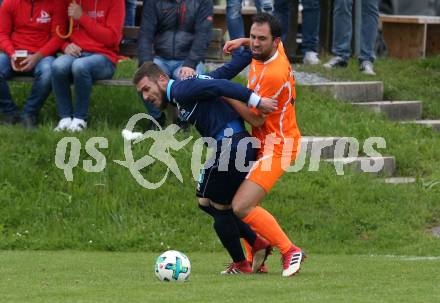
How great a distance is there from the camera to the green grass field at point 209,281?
8.50m

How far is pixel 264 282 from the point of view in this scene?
31.0 feet

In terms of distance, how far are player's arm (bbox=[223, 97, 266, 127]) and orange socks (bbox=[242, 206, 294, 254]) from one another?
748mm

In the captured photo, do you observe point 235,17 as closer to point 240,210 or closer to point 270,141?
point 270,141

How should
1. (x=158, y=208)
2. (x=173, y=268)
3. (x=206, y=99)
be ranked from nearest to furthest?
(x=173, y=268), (x=206, y=99), (x=158, y=208)

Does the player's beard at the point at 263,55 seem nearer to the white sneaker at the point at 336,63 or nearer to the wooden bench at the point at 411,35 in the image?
the white sneaker at the point at 336,63

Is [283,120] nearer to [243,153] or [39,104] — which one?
[243,153]

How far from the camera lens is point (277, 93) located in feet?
33.1

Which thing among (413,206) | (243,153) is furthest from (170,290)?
(413,206)

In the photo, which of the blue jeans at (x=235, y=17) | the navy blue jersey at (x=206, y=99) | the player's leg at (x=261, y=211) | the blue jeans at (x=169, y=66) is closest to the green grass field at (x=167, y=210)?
the player's leg at (x=261, y=211)

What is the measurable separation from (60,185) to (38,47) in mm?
1912

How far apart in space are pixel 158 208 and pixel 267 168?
12.5 ft

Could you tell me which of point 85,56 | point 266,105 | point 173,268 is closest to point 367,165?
point 85,56

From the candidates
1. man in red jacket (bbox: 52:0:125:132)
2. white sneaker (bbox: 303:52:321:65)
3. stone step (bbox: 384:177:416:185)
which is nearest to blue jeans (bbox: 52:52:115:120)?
man in red jacket (bbox: 52:0:125:132)

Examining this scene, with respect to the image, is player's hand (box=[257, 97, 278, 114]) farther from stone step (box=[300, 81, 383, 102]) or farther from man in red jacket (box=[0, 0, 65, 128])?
stone step (box=[300, 81, 383, 102])
